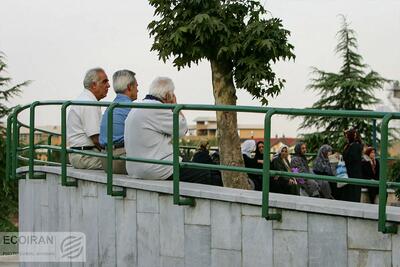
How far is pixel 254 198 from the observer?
9828 mm

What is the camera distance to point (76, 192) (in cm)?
1274

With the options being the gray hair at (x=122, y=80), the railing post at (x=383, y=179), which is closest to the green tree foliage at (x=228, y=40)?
the gray hair at (x=122, y=80)

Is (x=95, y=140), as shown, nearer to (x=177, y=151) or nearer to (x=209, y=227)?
(x=177, y=151)

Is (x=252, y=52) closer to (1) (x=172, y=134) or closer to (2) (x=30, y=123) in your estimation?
(2) (x=30, y=123)

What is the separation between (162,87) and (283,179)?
351cm

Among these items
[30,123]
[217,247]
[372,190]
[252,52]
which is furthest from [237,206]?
[252,52]

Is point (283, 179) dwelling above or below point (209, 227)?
above

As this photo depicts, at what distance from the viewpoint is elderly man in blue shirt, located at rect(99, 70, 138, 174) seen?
12102 mm

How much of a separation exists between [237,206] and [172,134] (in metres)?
1.30

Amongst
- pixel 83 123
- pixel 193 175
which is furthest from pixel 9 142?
pixel 193 175

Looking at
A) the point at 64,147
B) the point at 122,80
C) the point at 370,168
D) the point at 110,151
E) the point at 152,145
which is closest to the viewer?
the point at 152,145

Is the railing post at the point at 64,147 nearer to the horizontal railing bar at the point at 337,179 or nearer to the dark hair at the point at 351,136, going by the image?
the horizontal railing bar at the point at 337,179

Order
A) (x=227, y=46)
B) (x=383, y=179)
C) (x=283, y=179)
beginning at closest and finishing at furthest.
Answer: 1. (x=383, y=179)
2. (x=283, y=179)
3. (x=227, y=46)

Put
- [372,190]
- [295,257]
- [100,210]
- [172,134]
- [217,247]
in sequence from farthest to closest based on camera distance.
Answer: [372,190]
[100,210]
[172,134]
[217,247]
[295,257]
